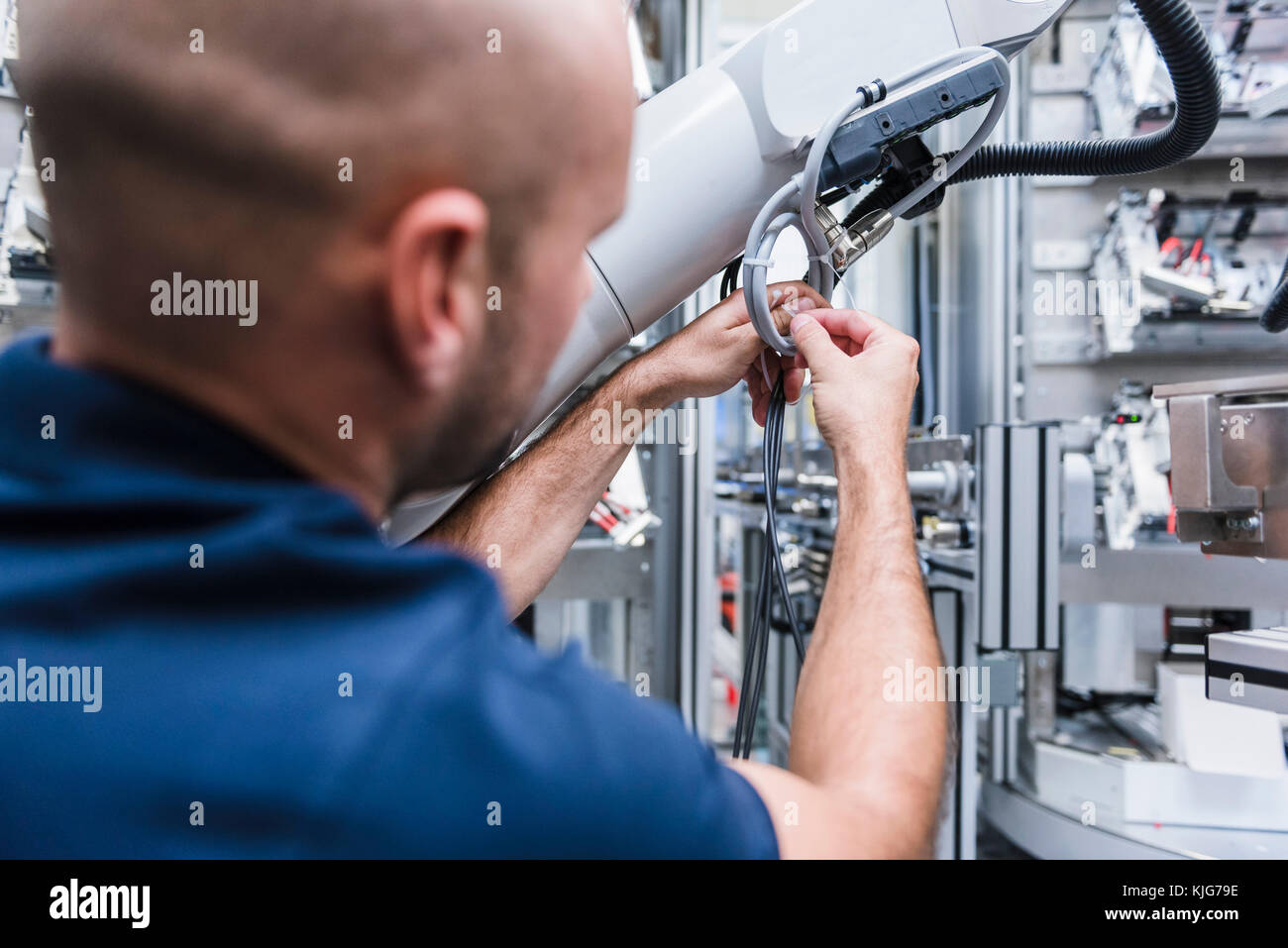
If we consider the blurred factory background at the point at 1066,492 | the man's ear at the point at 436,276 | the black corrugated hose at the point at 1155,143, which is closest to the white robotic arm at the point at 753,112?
the black corrugated hose at the point at 1155,143

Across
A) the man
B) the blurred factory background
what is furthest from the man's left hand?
the blurred factory background

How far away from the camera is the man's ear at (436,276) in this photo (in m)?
0.40

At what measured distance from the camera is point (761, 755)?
382cm

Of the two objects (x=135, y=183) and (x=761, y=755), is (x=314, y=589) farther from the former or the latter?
(x=761, y=755)

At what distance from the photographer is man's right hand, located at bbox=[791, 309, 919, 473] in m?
0.75

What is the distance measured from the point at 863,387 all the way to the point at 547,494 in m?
0.42

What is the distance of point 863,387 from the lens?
2.53ft

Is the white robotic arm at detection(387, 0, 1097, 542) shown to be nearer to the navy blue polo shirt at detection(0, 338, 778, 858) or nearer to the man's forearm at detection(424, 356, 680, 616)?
the man's forearm at detection(424, 356, 680, 616)

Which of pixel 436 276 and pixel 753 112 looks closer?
pixel 436 276

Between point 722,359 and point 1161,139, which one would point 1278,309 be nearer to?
point 1161,139

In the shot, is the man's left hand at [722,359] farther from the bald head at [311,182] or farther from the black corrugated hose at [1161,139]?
the bald head at [311,182]

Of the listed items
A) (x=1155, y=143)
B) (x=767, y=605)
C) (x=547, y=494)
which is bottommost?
(x=767, y=605)

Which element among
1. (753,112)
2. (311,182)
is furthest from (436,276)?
(753,112)
